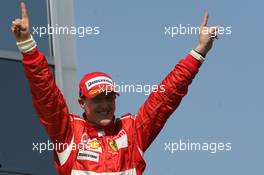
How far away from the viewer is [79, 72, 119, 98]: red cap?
6863mm

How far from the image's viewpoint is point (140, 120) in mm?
7012

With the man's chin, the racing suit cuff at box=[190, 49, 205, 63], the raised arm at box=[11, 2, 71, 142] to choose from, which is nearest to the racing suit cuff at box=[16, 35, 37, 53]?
the raised arm at box=[11, 2, 71, 142]

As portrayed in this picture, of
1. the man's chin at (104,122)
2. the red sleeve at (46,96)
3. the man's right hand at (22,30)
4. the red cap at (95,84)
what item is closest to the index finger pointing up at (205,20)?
the red cap at (95,84)

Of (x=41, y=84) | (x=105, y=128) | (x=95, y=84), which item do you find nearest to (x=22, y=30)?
(x=41, y=84)

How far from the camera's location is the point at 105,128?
22.9ft

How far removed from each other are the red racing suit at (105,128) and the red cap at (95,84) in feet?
0.62

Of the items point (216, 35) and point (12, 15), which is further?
point (12, 15)

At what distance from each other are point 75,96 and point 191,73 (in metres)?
2.40

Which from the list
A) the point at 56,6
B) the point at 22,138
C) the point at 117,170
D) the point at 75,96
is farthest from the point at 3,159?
the point at 117,170

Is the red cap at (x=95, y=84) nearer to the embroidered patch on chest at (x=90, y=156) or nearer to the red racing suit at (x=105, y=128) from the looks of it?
the red racing suit at (x=105, y=128)

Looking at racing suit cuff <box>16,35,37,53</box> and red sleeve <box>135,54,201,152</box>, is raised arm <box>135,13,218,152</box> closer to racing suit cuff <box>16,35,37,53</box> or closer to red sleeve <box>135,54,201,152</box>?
red sleeve <box>135,54,201,152</box>

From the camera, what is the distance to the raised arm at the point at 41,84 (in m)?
6.63

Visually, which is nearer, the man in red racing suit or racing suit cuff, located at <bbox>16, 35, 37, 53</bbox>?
racing suit cuff, located at <bbox>16, 35, 37, 53</bbox>

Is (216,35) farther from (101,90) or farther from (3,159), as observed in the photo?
(3,159)
